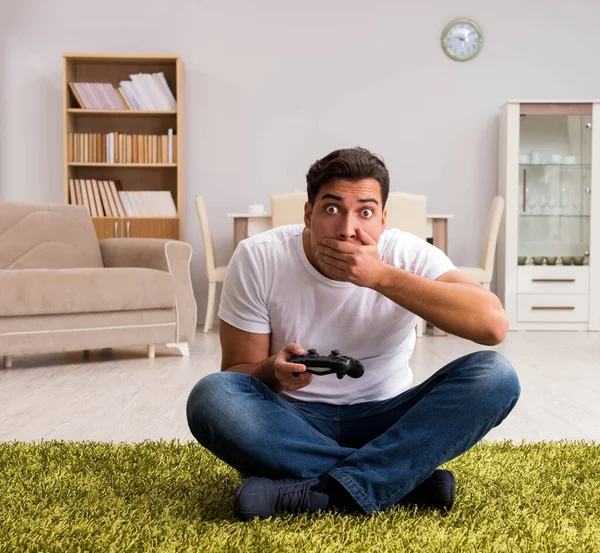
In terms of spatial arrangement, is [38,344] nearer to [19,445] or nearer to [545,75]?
[19,445]

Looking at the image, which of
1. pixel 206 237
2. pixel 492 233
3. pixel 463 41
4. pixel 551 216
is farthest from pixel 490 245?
pixel 206 237

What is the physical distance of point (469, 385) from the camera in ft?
4.82

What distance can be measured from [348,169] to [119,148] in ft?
14.0

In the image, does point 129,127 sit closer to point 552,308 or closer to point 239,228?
point 239,228

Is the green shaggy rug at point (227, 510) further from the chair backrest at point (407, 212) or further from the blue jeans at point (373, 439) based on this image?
the chair backrest at point (407, 212)

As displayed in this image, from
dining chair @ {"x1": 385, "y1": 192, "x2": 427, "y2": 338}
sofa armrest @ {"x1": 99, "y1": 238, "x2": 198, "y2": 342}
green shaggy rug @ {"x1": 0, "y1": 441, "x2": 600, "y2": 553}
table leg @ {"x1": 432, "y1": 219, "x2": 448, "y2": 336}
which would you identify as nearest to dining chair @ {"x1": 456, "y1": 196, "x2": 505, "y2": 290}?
table leg @ {"x1": 432, "y1": 219, "x2": 448, "y2": 336}

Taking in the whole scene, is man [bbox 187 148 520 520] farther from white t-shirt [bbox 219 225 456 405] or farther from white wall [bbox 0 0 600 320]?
white wall [bbox 0 0 600 320]

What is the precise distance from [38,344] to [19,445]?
5.22 ft

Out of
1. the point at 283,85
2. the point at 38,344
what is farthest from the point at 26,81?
the point at 38,344

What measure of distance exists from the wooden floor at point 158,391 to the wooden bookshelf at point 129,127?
123cm

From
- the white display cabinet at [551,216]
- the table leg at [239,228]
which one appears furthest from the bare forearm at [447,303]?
the white display cabinet at [551,216]

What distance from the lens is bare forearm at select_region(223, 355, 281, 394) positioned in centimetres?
154

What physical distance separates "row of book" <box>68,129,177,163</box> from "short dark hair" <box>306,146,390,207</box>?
13.6 feet

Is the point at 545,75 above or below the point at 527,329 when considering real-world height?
above
